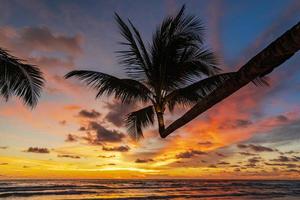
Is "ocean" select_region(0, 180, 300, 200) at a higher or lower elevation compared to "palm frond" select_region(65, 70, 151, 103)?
higher

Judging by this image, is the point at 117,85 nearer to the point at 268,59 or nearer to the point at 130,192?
the point at 268,59

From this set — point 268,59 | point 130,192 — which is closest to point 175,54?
point 268,59

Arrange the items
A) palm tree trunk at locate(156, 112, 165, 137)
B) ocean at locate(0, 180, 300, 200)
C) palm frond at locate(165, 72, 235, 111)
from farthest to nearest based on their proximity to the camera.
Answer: ocean at locate(0, 180, 300, 200)
palm frond at locate(165, 72, 235, 111)
palm tree trunk at locate(156, 112, 165, 137)

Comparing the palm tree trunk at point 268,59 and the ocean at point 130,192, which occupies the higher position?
the ocean at point 130,192

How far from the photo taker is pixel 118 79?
30.0 feet

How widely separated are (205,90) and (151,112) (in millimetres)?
1793

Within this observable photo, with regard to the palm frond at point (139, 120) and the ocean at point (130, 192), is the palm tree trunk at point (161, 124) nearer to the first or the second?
the palm frond at point (139, 120)

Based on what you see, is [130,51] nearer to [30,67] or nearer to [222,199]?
[30,67]

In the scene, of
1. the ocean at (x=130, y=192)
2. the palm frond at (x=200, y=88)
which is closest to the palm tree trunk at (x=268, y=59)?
the palm frond at (x=200, y=88)

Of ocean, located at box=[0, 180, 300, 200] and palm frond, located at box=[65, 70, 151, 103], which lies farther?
ocean, located at box=[0, 180, 300, 200]

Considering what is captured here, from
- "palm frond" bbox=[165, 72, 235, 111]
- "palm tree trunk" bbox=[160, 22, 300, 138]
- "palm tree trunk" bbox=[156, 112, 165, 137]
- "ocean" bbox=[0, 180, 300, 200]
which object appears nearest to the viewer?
"palm tree trunk" bbox=[160, 22, 300, 138]

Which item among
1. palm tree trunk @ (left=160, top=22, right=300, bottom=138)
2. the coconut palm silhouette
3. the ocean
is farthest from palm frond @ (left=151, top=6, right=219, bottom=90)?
the ocean

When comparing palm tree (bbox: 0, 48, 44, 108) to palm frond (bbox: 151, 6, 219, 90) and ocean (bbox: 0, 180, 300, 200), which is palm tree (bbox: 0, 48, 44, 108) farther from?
ocean (bbox: 0, 180, 300, 200)

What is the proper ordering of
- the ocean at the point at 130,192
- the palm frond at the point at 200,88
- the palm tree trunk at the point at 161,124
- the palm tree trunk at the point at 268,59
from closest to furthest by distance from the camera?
the palm tree trunk at the point at 268,59, the palm tree trunk at the point at 161,124, the palm frond at the point at 200,88, the ocean at the point at 130,192
